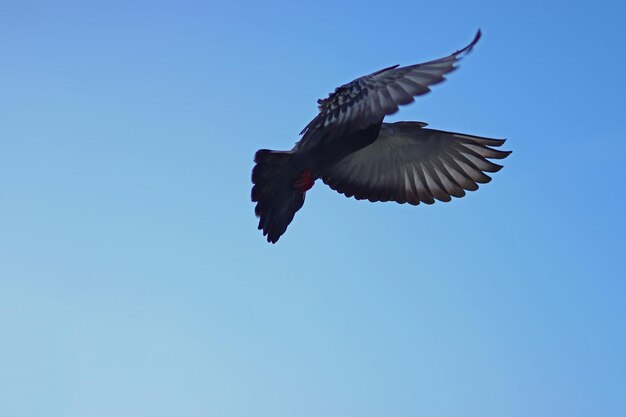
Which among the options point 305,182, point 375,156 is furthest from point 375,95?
point 375,156

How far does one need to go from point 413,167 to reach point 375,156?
709 mm

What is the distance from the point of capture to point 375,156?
1544 centimetres

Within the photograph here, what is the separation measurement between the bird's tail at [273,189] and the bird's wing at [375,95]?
0.63 m

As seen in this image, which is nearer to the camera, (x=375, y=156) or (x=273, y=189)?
(x=273, y=189)

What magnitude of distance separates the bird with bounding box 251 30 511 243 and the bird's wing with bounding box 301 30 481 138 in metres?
0.01

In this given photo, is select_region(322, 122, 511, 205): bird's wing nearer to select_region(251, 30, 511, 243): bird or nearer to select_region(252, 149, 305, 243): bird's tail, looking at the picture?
select_region(251, 30, 511, 243): bird

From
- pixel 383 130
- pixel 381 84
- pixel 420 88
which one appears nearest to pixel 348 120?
pixel 381 84

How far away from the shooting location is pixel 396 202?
15.2 metres

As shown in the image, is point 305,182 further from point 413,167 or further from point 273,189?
point 413,167

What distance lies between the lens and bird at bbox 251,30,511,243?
1062 cm

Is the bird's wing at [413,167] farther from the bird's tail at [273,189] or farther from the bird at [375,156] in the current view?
the bird's tail at [273,189]

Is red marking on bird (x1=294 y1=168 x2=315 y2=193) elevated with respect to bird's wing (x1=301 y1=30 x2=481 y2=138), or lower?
elevated

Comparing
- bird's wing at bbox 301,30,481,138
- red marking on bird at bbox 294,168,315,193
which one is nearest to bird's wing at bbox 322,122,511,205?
red marking on bird at bbox 294,168,315,193

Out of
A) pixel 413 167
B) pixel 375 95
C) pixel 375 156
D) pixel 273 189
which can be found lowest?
pixel 375 95
